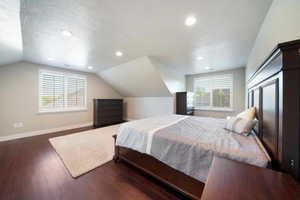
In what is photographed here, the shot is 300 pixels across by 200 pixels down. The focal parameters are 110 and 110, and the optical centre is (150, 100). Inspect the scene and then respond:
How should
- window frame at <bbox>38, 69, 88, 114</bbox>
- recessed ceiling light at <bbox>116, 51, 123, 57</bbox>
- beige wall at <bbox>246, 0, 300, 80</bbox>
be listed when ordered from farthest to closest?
window frame at <bbox>38, 69, 88, 114</bbox> → recessed ceiling light at <bbox>116, 51, 123, 57</bbox> → beige wall at <bbox>246, 0, 300, 80</bbox>

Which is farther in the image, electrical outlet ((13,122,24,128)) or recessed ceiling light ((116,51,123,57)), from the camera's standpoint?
electrical outlet ((13,122,24,128))

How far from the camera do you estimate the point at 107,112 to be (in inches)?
196

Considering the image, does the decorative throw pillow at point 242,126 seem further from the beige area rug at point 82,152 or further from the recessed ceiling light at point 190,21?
the beige area rug at point 82,152

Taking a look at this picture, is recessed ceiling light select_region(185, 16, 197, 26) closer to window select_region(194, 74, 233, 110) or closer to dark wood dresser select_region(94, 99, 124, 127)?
window select_region(194, 74, 233, 110)

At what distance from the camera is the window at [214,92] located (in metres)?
4.33

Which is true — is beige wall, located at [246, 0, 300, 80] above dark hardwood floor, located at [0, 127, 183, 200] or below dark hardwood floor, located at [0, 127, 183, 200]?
above

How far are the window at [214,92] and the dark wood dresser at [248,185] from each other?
169 inches

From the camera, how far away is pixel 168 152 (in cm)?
138

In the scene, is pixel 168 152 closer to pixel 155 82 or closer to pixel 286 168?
pixel 286 168

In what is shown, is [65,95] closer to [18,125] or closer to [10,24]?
[18,125]

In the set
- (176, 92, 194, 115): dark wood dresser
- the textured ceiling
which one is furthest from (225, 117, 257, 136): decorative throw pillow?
(176, 92, 194, 115): dark wood dresser

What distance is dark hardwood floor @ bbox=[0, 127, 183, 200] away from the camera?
136cm

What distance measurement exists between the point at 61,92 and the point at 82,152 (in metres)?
2.94

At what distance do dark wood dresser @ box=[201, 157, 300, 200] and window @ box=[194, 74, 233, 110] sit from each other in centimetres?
430
